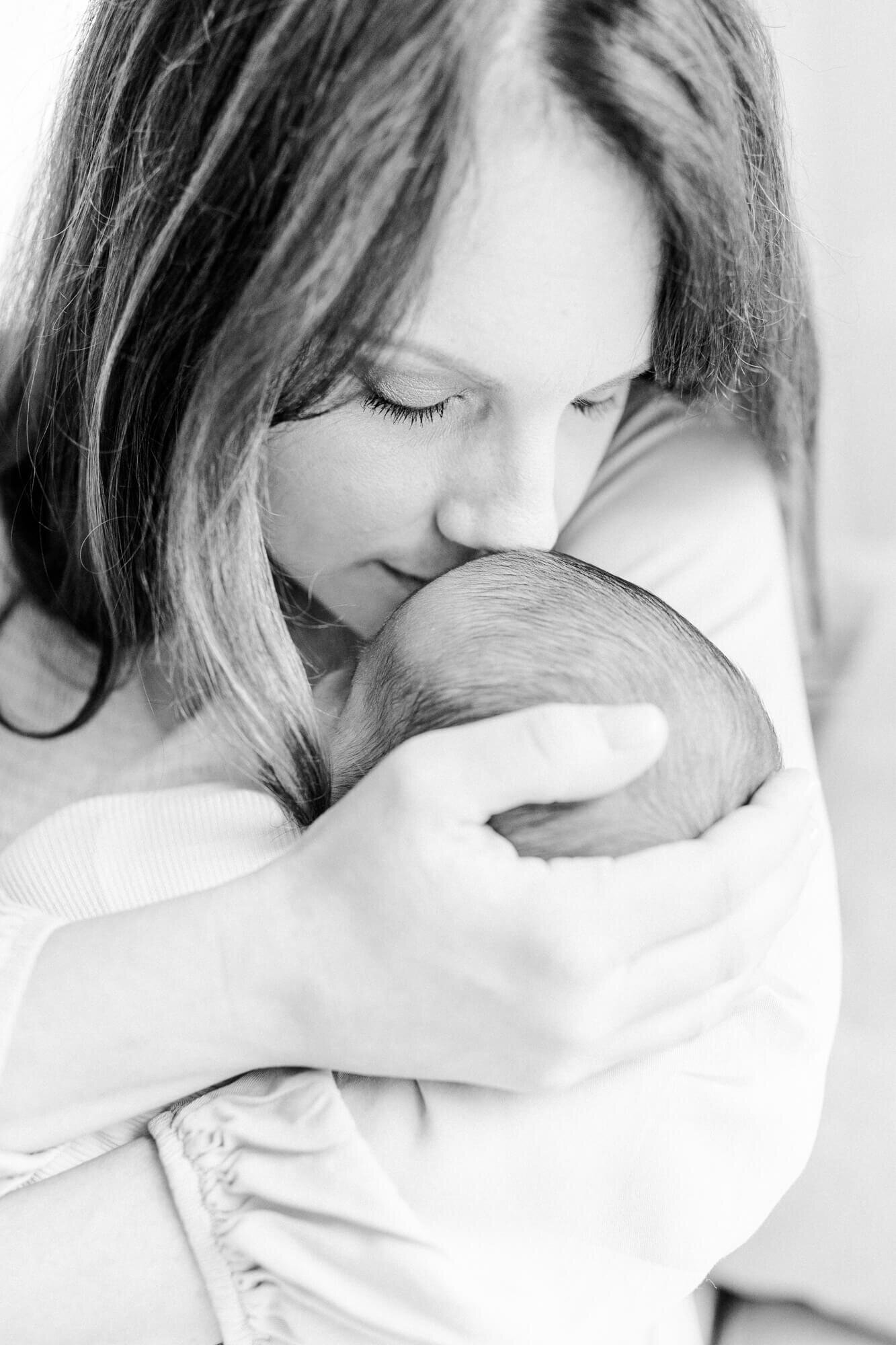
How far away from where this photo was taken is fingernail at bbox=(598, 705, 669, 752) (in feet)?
2.22

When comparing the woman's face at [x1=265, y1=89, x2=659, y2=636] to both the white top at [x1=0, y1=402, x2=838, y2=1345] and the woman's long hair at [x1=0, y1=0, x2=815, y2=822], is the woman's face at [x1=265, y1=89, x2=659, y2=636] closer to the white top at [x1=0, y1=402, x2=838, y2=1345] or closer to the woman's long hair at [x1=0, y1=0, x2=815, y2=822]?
the woman's long hair at [x1=0, y1=0, x2=815, y2=822]

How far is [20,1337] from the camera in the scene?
726 mm

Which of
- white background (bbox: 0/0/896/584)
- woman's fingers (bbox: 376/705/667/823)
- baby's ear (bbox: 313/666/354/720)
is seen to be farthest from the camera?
white background (bbox: 0/0/896/584)

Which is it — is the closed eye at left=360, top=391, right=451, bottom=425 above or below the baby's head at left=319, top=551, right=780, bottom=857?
above

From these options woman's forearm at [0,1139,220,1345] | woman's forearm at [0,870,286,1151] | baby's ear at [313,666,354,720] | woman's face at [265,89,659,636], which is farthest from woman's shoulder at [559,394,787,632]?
woman's forearm at [0,1139,220,1345]

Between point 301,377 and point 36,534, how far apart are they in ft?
1.66

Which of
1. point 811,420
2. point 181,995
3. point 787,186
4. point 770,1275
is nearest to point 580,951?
point 181,995

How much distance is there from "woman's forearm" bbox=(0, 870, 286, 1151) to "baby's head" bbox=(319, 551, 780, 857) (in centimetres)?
16

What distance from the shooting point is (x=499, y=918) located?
67 centimetres

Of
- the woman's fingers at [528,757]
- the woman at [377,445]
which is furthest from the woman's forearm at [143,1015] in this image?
the woman's fingers at [528,757]

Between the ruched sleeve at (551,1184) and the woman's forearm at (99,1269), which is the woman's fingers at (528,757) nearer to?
the ruched sleeve at (551,1184)

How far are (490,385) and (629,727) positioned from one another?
0.81 feet

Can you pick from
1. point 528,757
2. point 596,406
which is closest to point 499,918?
point 528,757

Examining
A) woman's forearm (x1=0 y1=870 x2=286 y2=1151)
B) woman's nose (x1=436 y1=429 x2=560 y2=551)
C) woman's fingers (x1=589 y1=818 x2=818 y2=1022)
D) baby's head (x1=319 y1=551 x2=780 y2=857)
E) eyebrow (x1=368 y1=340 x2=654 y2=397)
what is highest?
eyebrow (x1=368 y1=340 x2=654 y2=397)
